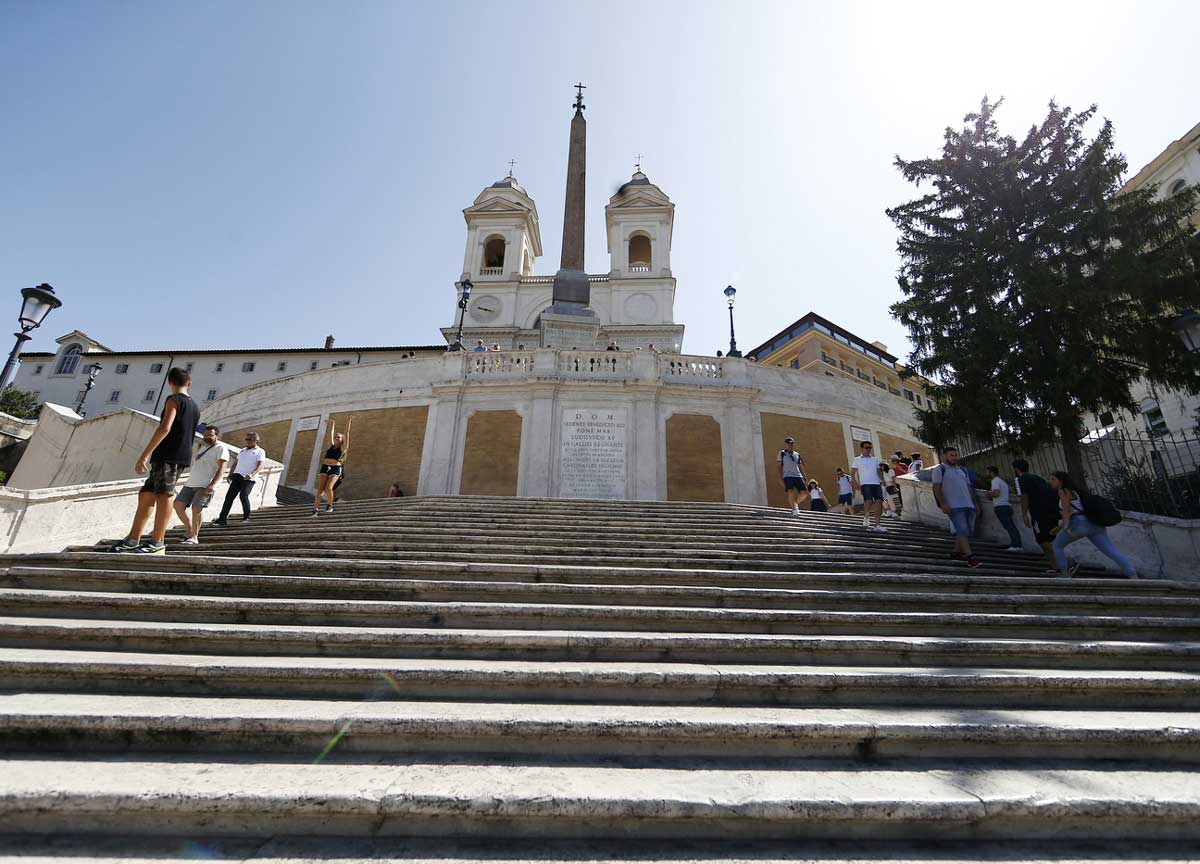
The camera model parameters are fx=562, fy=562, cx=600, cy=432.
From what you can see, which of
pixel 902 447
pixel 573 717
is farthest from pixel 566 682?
pixel 902 447

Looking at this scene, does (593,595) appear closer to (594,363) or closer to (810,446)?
(594,363)

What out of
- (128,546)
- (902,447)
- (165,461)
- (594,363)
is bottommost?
(128,546)

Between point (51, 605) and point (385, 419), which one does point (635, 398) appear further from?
point (51, 605)

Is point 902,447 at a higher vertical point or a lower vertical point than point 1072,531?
higher

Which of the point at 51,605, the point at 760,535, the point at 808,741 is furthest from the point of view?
the point at 760,535

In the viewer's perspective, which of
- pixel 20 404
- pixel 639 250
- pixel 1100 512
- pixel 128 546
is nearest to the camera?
pixel 128 546

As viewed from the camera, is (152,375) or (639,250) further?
(152,375)

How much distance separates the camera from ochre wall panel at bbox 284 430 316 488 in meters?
16.5

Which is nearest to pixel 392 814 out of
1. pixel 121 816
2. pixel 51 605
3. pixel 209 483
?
pixel 121 816

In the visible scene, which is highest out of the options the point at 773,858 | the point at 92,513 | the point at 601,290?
the point at 601,290

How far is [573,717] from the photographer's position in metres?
2.85

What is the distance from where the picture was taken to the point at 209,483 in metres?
6.79

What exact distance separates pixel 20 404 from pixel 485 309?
115 ft

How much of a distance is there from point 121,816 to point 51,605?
2.93m
